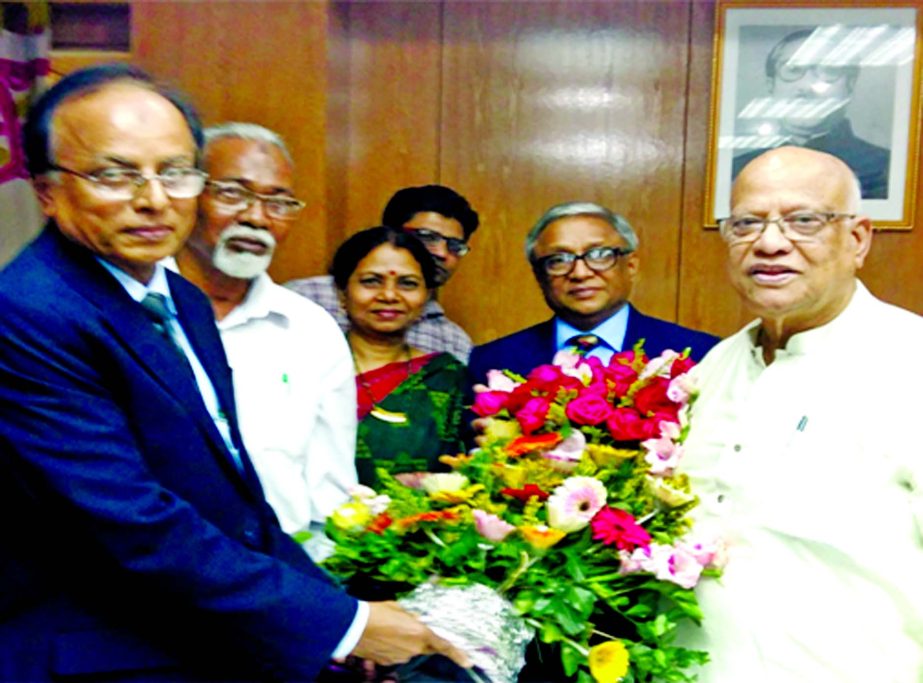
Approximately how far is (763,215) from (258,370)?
1.08 meters

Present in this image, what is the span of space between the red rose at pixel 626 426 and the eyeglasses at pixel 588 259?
0.81 meters

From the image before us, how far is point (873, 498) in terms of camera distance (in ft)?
4.30

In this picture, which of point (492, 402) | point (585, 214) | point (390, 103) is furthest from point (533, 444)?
point (390, 103)

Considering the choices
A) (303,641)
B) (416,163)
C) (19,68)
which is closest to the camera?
(303,641)

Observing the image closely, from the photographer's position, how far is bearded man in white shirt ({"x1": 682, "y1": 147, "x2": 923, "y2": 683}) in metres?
1.30

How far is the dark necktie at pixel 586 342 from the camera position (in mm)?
2197

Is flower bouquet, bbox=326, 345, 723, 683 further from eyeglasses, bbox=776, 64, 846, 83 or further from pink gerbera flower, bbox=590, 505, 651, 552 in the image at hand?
eyeglasses, bbox=776, 64, 846, 83

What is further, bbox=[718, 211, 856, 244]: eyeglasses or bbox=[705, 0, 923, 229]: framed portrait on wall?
bbox=[705, 0, 923, 229]: framed portrait on wall

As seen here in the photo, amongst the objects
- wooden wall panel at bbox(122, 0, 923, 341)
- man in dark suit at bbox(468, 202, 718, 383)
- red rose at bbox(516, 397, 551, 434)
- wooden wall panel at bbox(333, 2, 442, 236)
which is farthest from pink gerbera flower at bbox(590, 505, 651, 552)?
wooden wall panel at bbox(333, 2, 442, 236)

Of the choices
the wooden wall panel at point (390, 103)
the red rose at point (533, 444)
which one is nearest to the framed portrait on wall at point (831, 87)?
the wooden wall panel at point (390, 103)

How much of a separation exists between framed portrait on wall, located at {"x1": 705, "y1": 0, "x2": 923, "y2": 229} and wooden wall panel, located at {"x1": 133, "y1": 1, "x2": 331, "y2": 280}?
1.39m

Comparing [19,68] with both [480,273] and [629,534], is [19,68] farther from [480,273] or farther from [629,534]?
[629,534]

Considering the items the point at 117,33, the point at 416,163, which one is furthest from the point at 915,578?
the point at 117,33

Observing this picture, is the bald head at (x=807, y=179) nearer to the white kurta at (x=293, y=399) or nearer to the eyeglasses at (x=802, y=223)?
the eyeglasses at (x=802, y=223)
